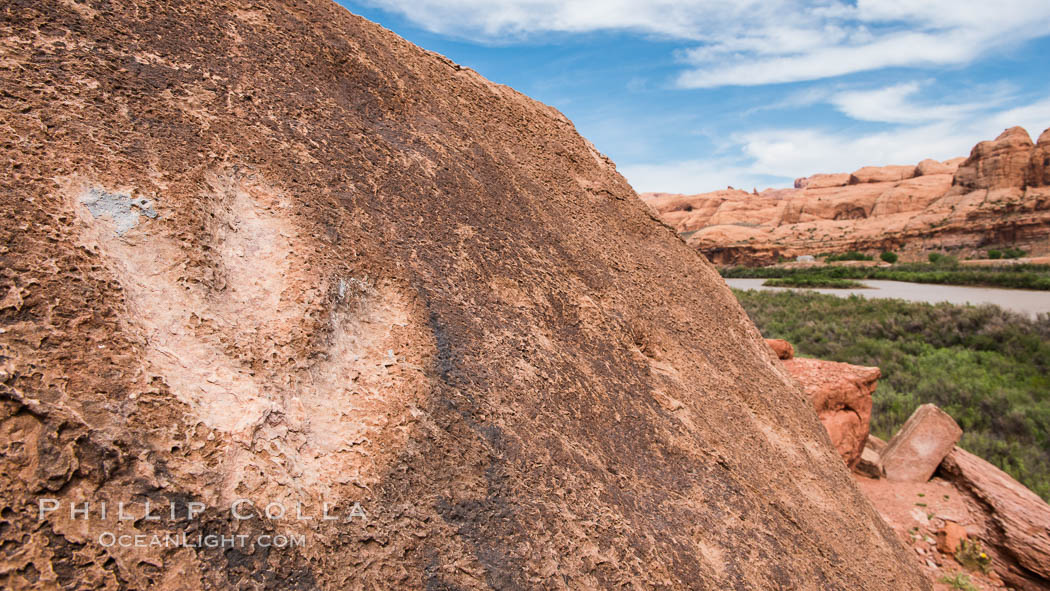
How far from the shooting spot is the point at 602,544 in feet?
5.86

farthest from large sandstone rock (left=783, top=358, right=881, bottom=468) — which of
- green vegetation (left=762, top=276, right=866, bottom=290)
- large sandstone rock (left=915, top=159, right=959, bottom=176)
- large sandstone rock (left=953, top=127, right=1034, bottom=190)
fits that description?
large sandstone rock (left=915, top=159, right=959, bottom=176)

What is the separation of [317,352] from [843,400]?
21.4ft

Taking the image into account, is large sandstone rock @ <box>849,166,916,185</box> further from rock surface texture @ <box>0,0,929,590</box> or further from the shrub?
rock surface texture @ <box>0,0,929,590</box>

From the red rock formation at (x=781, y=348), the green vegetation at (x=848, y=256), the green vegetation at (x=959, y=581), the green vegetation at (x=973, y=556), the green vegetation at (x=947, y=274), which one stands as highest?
the green vegetation at (x=848, y=256)

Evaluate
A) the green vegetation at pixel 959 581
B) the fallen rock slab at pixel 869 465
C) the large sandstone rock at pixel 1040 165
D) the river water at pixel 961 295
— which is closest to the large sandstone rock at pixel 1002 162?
the large sandstone rock at pixel 1040 165

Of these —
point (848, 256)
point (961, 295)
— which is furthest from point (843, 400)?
point (848, 256)

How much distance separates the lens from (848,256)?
40.6m

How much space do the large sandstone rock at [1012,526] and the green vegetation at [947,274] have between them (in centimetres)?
2003

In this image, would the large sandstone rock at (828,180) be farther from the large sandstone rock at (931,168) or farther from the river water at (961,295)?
the river water at (961,295)

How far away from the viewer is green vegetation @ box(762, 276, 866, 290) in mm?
25047

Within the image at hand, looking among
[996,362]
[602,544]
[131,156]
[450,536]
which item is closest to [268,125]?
[131,156]

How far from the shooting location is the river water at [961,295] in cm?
1664

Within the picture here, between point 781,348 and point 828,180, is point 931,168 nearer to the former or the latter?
point 828,180

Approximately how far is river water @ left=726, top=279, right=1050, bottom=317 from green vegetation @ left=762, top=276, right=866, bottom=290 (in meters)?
0.73
